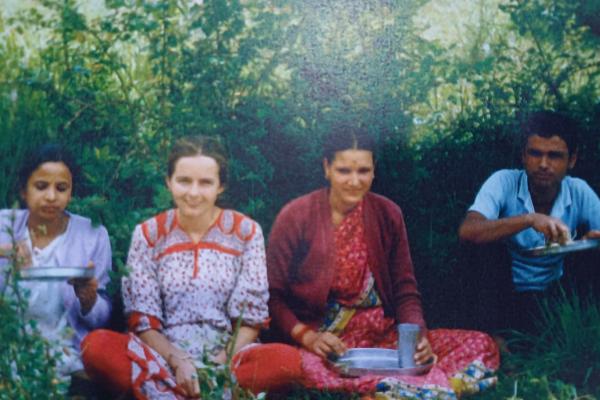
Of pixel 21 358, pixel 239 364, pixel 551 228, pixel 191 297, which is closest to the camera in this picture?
pixel 21 358

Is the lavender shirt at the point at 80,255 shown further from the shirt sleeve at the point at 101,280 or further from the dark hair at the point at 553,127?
the dark hair at the point at 553,127

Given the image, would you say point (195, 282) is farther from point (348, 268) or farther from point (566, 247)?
point (566, 247)

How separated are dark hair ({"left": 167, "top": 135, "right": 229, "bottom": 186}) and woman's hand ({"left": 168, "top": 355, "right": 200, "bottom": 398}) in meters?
0.84

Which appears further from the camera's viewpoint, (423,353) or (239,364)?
(423,353)

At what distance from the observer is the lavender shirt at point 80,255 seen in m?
4.96

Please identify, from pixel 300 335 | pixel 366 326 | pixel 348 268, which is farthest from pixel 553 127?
pixel 300 335

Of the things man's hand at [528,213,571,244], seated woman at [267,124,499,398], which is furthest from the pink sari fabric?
man's hand at [528,213,571,244]

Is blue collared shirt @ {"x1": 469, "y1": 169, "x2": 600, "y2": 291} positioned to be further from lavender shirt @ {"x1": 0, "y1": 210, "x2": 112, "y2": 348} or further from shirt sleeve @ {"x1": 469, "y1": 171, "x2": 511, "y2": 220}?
lavender shirt @ {"x1": 0, "y1": 210, "x2": 112, "y2": 348}

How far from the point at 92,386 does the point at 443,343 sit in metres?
1.62

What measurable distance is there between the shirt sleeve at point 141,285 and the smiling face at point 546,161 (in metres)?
1.84

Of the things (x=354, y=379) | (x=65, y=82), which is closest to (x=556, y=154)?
(x=354, y=379)

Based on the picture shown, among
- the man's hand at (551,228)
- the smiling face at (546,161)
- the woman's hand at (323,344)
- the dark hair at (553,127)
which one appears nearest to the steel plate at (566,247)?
the man's hand at (551,228)

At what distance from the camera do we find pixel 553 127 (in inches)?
211

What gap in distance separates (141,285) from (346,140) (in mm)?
1156
